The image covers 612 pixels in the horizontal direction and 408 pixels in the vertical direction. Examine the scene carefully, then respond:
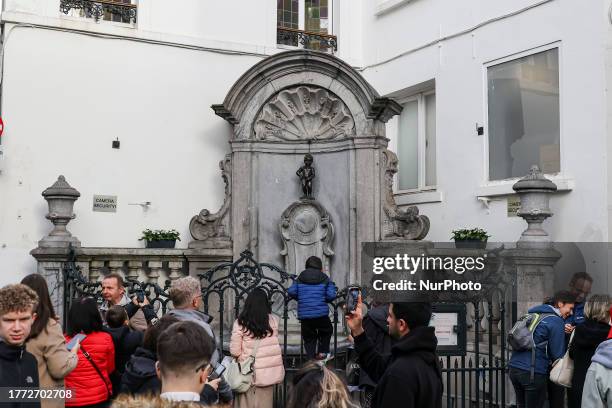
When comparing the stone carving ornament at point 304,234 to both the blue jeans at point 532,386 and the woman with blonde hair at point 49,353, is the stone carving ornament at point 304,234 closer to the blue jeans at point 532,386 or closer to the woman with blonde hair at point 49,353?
the blue jeans at point 532,386

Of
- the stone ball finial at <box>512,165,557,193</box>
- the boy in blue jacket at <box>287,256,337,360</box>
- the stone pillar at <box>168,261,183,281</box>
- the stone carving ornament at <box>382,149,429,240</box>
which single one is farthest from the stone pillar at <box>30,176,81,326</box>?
the stone ball finial at <box>512,165,557,193</box>

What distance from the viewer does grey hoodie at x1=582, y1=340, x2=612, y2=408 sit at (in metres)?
4.82

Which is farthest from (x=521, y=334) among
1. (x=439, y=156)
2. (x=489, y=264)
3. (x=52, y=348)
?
(x=439, y=156)

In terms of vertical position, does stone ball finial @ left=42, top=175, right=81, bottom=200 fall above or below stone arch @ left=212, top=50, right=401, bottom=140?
below

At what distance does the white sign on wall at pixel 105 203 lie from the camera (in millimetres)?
12078

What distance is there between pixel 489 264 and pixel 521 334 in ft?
2.27

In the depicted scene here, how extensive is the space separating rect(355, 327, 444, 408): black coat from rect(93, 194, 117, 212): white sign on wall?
850cm

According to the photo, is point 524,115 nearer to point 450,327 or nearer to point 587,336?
point 450,327

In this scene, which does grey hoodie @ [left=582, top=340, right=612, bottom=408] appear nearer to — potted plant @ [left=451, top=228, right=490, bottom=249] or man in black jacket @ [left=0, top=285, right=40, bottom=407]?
man in black jacket @ [left=0, top=285, right=40, bottom=407]

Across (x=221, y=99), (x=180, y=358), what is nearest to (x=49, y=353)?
(x=180, y=358)

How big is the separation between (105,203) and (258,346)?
20.2ft

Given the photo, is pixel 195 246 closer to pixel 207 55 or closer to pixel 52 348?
pixel 207 55

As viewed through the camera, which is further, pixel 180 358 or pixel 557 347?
pixel 557 347

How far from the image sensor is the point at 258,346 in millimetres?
6637
